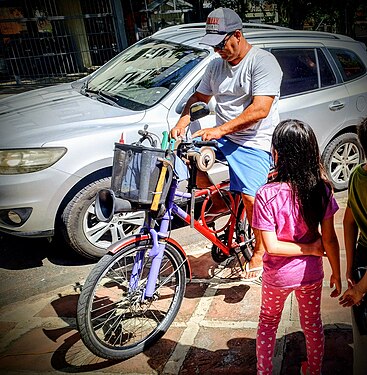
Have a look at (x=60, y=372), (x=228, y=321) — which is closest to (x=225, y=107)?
(x=228, y=321)

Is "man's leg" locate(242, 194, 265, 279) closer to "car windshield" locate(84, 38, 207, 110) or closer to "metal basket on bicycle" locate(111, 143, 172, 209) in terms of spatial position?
"metal basket on bicycle" locate(111, 143, 172, 209)

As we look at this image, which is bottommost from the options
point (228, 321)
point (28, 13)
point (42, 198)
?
point (228, 321)

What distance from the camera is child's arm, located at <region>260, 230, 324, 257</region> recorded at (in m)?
1.80

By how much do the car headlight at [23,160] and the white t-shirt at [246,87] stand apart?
4.69 ft

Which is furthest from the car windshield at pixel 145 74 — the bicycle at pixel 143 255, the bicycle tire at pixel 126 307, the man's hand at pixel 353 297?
the man's hand at pixel 353 297

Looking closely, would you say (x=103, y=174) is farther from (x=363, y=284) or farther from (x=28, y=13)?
(x=28, y=13)

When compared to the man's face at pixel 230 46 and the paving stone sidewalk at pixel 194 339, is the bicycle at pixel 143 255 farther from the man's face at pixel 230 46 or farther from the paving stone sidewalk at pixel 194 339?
the man's face at pixel 230 46

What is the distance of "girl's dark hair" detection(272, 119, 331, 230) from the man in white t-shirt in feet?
2.66

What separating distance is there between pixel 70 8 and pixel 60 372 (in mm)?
11154

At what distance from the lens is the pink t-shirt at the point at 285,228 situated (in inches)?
71.0

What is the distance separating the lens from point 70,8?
1124cm

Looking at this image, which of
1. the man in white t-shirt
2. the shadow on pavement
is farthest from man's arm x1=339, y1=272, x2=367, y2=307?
the shadow on pavement

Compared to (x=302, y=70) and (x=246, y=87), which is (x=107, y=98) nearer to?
(x=246, y=87)

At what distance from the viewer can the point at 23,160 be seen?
3.22m
